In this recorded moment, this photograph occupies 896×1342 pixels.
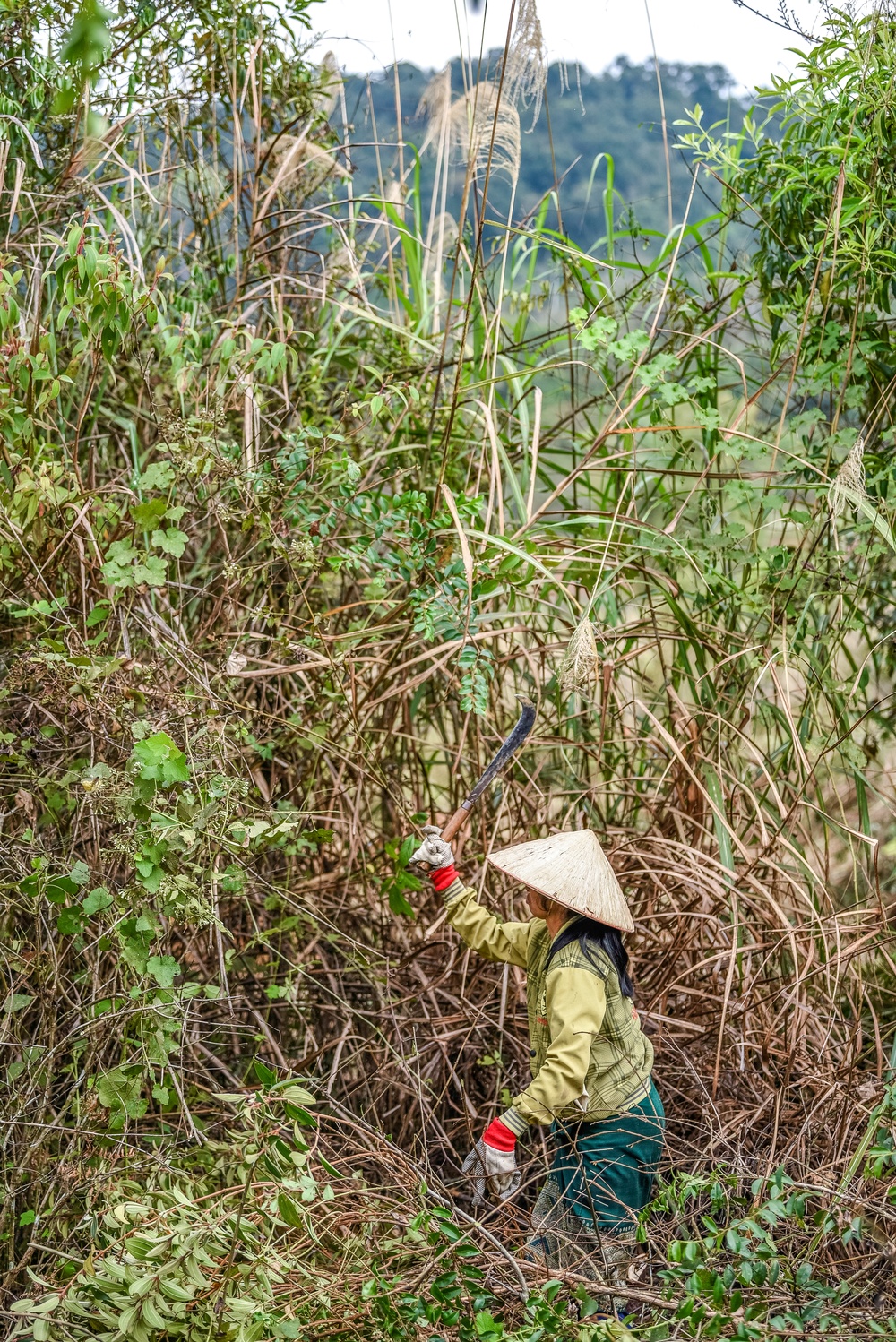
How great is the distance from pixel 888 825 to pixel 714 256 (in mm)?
2049

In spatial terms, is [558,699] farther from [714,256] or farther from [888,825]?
[714,256]

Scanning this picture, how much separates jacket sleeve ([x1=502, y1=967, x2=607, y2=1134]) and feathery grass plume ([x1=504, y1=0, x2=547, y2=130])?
2.19 meters

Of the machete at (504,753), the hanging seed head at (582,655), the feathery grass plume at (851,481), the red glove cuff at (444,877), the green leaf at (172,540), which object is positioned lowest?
the red glove cuff at (444,877)

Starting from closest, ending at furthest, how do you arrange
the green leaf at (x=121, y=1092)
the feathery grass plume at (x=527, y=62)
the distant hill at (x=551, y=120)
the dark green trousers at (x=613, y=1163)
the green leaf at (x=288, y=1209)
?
the green leaf at (x=288, y=1209) < the green leaf at (x=121, y=1092) < the dark green trousers at (x=613, y=1163) < the feathery grass plume at (x=527, y=62) < the distant hill at (x=551, y=120)

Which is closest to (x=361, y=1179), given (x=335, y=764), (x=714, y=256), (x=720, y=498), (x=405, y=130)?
(x=335, y=764)

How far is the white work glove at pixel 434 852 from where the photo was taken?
241 cm

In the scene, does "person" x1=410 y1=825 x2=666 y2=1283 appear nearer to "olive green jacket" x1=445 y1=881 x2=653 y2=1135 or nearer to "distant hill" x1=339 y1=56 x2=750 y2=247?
"olive green jacket" x1=445 y1=881 x2=653 y2=1135

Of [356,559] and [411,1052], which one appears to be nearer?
[356,559]

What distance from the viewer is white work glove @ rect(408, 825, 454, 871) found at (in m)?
2.41

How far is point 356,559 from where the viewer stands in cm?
255

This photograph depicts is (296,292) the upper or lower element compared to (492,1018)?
upper

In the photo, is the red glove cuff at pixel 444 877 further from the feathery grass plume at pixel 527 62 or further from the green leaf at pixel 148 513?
the feathery grass plume at pixel 527 62

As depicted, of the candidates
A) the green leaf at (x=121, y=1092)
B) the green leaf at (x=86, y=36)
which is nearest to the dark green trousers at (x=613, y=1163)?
the green leaf at (x=121, y=1092)

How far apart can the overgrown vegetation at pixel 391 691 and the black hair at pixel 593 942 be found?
1.24 ft
